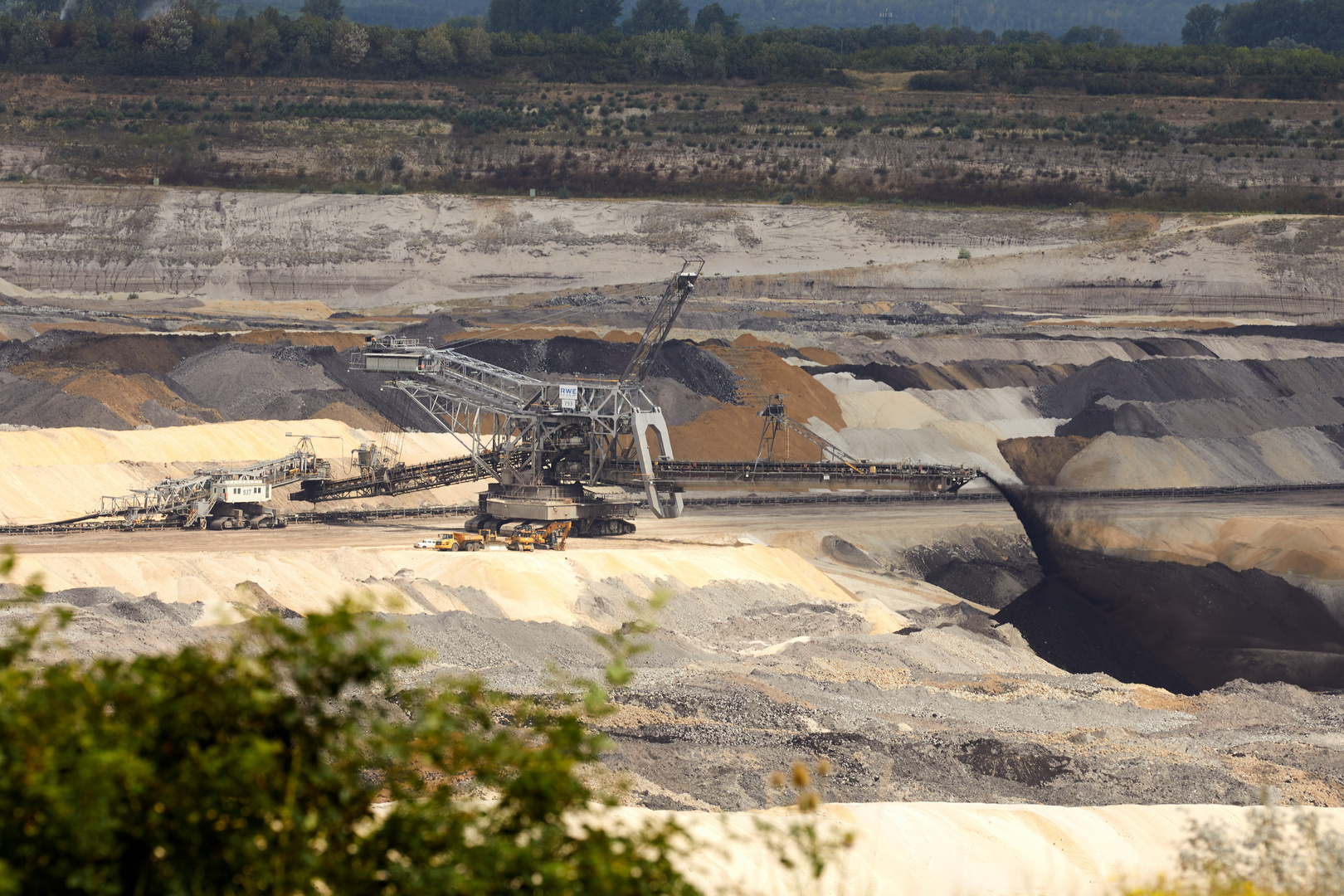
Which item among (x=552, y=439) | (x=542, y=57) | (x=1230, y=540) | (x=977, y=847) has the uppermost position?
(x=542, y=57)

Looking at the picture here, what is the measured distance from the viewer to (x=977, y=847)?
18.2 m

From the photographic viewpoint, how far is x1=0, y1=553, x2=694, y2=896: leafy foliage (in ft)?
25.8

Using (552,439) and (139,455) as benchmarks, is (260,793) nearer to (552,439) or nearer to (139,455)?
Result: (552,439)

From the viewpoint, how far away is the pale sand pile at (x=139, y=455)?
44.6 m

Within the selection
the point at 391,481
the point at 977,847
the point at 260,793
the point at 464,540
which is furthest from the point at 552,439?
the point at 260,793

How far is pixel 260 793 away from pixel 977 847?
12.4m

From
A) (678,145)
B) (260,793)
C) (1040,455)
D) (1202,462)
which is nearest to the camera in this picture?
(260,793)

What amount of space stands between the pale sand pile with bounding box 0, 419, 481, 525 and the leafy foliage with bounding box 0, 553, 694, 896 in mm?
37942

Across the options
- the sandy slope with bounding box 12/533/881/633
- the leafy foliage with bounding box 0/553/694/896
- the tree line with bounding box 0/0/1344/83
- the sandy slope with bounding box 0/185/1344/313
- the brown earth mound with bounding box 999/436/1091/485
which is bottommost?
the brown earth mound with bounding box 999/436/1091/485

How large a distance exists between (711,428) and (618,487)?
9.51m

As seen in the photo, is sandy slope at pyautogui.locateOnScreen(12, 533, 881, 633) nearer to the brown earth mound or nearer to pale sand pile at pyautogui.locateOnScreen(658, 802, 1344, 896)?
pale sand pile at pyautogui.locateOnScreen(658, 802, 1344, 896)

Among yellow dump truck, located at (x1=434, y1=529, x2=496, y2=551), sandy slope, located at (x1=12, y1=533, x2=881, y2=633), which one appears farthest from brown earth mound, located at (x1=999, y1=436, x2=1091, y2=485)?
yellow dump truck, located at (x1=434, y1=529, x2=496, y2=551)

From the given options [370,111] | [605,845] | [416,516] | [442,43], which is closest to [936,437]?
[416,516]

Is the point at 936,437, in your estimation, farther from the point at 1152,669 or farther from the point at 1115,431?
the point at 1152,669
